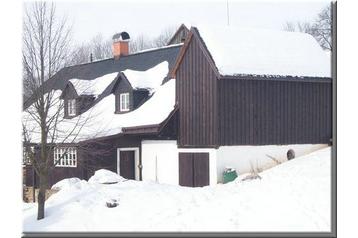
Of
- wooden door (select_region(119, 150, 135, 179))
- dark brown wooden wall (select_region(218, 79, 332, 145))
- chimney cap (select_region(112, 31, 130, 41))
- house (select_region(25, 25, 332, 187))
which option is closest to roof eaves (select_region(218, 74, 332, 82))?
house (select_region(25, 25, 332, 187))

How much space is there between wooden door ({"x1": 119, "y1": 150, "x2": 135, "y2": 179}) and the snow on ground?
268 cm

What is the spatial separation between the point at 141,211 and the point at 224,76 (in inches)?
209

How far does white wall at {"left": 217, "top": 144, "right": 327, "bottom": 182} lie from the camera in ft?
61.5

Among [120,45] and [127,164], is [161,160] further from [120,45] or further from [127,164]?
[120,45]

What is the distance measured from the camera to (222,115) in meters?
18.9

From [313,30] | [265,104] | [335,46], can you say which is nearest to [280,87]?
[265,104]

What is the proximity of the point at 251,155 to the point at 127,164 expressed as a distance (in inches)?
202

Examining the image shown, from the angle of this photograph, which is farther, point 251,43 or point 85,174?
point 85,174

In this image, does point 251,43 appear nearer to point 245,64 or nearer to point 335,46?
point 245,64

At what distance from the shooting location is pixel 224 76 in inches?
727

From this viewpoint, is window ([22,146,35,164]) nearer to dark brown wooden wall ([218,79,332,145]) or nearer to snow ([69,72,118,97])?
dark brown wooden wall ([218,79,332,145])

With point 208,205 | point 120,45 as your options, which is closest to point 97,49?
point 120,45

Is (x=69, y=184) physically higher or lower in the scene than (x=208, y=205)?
lower
